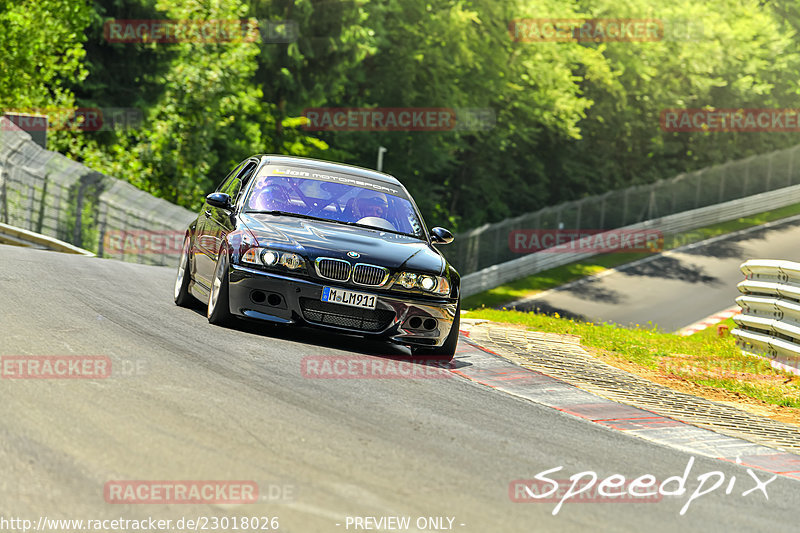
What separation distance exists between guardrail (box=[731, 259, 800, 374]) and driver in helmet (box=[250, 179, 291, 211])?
242 inches

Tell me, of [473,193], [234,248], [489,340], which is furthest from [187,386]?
[473,193]

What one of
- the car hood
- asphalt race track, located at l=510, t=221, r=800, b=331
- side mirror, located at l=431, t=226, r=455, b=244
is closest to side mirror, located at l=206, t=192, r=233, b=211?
the car hood

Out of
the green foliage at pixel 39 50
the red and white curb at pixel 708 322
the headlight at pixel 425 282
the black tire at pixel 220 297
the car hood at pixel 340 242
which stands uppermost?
the green foliage at pixel 39 50

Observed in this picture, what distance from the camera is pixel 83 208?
21000 mm

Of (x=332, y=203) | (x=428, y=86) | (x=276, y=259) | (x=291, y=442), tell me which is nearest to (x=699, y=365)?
(x=332, y=203)

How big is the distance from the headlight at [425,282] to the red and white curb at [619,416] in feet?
2.36

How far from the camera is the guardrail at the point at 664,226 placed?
38094 millimetres

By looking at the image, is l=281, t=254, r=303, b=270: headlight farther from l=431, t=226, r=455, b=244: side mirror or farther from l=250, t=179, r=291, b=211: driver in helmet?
l=431, t=226, r=455, b=244: side mirror

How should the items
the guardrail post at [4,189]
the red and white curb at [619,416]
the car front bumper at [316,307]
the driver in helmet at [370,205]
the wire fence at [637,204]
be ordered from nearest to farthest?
the red and white curb at [619,416] < the car front bumper at [316,307] < the driver in helmet at [370,205] < the guardrail post at [4,189] < the wire fence at [637,204]

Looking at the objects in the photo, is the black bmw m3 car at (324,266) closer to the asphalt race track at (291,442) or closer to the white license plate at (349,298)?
the white license plate at (349,298)

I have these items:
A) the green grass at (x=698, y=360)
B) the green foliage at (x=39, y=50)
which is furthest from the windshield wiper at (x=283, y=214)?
the green foliage at (x=39, y=50)

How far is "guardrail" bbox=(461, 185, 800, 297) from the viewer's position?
125 feet

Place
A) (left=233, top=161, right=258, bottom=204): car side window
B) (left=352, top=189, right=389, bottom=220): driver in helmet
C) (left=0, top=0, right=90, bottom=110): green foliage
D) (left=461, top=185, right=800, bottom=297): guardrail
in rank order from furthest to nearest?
(left=461, top=185, right=800, bottom=297): guardrail
(left=0, top=0, right=90, bottom=110): green foliage
(left=233, top=161, right=258, bottom=204): car side window
(left=352, top=189, right=389, bottom=220): driver in helmet

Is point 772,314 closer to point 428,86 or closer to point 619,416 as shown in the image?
point 619,416
